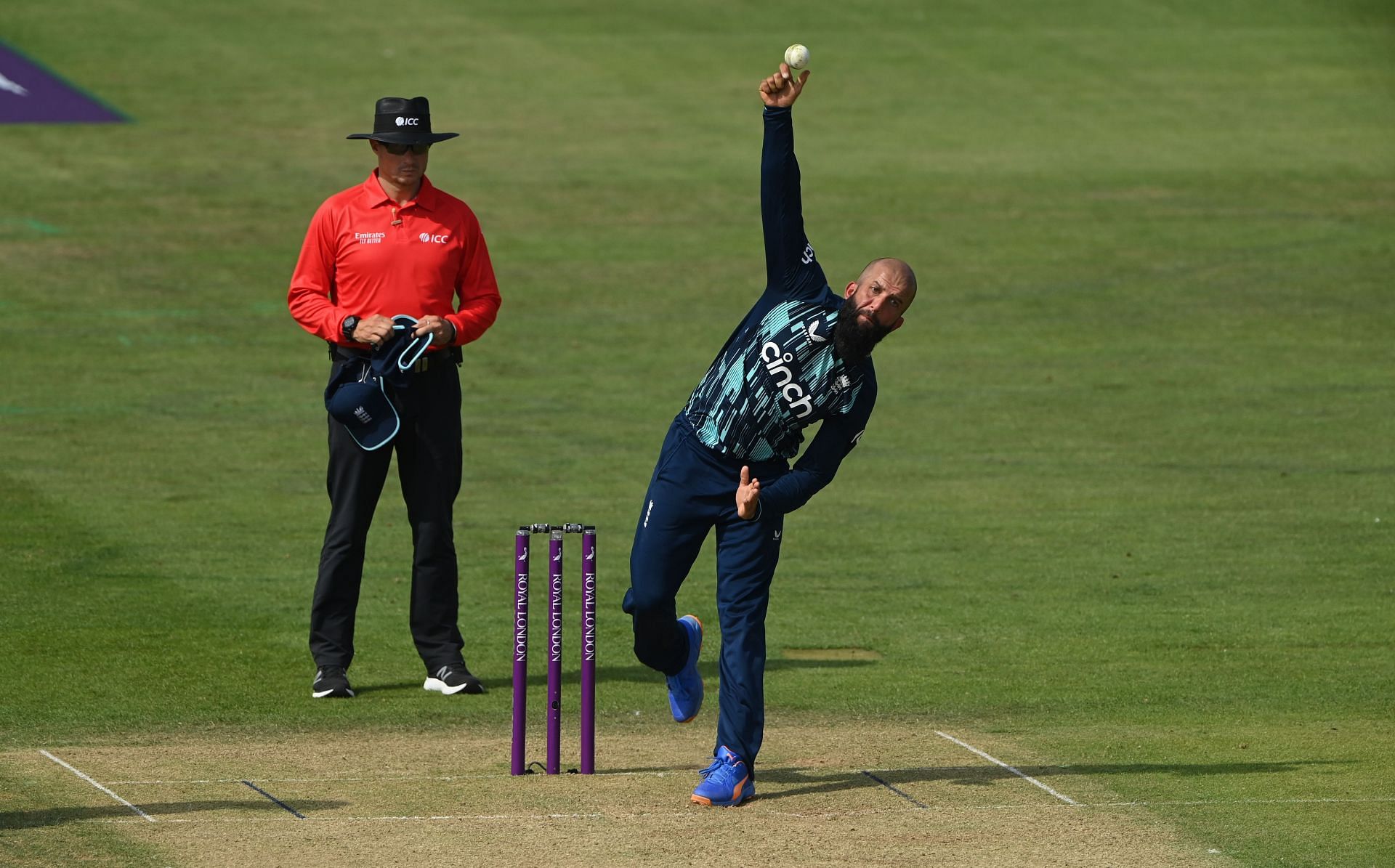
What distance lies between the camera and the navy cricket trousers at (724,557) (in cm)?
759

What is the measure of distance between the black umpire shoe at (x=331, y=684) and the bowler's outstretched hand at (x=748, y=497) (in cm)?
262

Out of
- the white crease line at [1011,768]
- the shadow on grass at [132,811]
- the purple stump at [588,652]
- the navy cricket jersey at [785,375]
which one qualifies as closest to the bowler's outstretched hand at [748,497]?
A: the navy cricket jersey at [785,375]

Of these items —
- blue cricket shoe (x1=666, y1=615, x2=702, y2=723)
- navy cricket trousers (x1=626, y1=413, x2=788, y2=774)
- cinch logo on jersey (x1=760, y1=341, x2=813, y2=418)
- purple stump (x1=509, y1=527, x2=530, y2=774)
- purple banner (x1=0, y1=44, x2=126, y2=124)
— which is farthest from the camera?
purple banner (x1=0, y1=44, x2=126, y2=124)

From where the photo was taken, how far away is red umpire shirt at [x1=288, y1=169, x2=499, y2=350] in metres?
9.18

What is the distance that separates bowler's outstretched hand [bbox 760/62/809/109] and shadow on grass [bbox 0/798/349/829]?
9.46 ft

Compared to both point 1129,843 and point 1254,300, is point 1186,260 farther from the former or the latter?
point 1129,843

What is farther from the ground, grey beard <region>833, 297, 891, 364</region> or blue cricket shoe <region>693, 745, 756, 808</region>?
grey beard <region>833, 297, 891, 364</region>

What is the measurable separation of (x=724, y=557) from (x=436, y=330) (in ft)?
6.54

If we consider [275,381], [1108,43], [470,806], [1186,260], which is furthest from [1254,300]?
[470,806]

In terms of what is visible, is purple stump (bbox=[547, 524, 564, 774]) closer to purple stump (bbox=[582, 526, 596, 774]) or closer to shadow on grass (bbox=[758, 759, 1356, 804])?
purple stump (bbox=[582, 526, 596, 774])

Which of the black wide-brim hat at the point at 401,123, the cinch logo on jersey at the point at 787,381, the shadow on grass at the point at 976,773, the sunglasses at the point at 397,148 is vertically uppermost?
the black wide-brim hat at the point at 401,123

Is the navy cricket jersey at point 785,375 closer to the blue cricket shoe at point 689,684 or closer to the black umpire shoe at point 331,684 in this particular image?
the blue cricket shoe at point 689,684

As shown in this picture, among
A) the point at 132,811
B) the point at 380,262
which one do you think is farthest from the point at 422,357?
the point at 132,811

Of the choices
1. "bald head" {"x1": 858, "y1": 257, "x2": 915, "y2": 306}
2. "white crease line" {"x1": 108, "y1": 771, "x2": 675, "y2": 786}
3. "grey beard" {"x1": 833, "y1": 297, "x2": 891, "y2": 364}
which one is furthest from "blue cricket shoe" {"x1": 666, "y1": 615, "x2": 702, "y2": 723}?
"bald head" {"x1": 858, "y1": 257, "x2": 915, "y2": 306}
